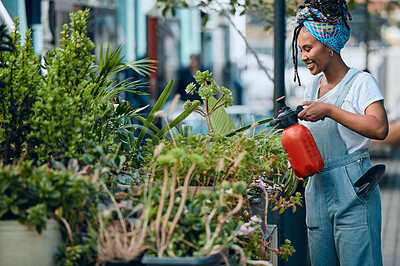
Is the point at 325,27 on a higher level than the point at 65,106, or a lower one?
higher

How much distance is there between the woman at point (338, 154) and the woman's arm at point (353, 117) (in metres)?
0.04

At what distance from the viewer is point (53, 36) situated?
7316 mm

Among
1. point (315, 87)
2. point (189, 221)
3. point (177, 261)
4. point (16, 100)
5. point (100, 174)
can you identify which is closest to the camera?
point (177, 261)

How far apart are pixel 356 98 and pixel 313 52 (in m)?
0.28

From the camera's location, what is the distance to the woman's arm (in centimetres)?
241

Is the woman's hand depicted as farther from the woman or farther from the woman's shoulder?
the woman's shoulder

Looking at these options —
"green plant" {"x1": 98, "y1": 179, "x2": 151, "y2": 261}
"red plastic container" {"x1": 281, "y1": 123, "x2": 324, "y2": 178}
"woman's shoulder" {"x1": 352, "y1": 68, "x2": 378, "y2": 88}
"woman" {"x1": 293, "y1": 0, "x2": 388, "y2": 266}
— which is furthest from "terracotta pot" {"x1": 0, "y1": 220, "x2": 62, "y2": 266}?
"woman's shoulder" {"x1": 352, "y1": 68, "x2": 378, "y2": 88}

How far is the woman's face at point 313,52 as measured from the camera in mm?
2607

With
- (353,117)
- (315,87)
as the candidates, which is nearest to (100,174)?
(353,117)

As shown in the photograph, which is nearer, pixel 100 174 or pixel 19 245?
pixel 19 245

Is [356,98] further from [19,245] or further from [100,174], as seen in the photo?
[19,245]

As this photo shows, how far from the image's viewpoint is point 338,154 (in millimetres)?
2602

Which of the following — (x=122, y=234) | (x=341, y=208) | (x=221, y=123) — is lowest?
(x=341, y=208)

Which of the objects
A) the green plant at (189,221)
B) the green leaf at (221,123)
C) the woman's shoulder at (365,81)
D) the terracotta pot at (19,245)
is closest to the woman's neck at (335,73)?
the woman's shoulder at (365,81)
